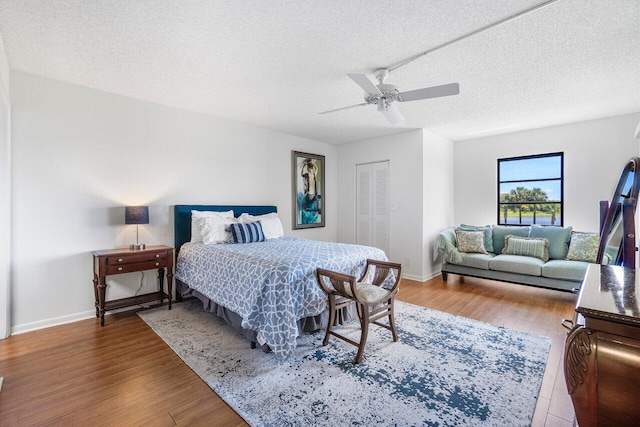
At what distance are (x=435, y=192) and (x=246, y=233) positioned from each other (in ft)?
11.6

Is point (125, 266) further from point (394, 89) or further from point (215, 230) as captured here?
point (394, 89)

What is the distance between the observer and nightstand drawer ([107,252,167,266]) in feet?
10.0

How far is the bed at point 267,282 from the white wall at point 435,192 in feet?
7.04

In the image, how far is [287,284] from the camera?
237 centimetres

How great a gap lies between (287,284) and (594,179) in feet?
16.9

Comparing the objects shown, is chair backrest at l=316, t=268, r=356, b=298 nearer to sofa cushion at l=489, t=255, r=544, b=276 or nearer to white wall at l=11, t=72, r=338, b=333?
white wall at l=11, t=72, r=338, b=333

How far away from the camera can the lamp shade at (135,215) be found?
10.8 feet

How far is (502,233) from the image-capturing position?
4957mm

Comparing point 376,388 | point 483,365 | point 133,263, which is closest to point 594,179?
point 483,365

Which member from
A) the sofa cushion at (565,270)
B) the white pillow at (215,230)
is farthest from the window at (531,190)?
the white pillow at (215,230)

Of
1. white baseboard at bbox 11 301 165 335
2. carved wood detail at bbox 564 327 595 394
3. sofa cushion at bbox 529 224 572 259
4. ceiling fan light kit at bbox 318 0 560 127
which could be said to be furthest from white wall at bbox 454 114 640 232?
white baseboard at bbox 11 301 165 335

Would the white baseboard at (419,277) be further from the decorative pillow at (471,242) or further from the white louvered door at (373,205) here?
the decorative pillow at (471,242)

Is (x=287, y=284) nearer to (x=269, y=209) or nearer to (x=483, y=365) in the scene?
(x=483, y=365)

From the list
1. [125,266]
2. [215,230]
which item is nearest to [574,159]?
[215,230]
